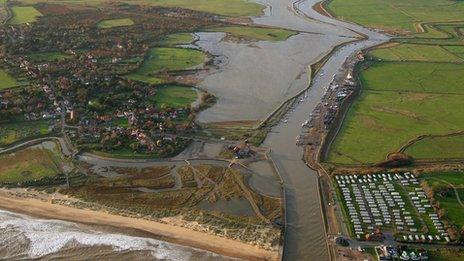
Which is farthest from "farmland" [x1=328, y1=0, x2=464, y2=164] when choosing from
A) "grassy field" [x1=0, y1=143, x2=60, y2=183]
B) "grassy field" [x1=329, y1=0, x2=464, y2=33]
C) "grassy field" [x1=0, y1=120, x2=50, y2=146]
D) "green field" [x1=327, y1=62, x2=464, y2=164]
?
"grassy field" [x1=0, y1=120, x2=50, y2=146]

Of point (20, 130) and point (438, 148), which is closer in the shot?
point (438, 148)

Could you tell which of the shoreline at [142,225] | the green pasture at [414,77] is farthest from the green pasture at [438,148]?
the shoreline at [142,225]

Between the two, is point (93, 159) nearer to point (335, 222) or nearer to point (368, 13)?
point (335, 222)

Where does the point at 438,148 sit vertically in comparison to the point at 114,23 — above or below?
above

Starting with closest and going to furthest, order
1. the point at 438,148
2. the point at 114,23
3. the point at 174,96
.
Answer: the point at 438,148, the point at 174,96, the point at 114,23

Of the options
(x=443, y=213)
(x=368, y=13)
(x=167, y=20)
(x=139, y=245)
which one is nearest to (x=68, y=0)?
(x=167, y=20)

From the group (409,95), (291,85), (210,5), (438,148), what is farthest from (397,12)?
(438,148)

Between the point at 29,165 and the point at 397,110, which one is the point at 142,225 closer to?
the point at 29,165

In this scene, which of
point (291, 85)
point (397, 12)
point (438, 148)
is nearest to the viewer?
point (438, 148)
